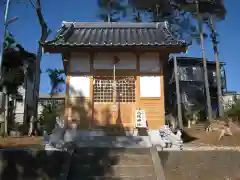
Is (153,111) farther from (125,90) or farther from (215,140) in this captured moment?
(215,140)

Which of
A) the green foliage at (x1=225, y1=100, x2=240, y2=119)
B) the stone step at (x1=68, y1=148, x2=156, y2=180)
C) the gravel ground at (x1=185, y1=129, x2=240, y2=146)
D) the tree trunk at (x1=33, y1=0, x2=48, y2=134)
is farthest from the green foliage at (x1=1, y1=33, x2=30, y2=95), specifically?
the green foliage at (x1=225, y1=100, x2=240, y2=119)

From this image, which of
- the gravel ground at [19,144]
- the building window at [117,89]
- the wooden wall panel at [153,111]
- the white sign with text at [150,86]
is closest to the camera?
the wooden wall panel at [153,111]

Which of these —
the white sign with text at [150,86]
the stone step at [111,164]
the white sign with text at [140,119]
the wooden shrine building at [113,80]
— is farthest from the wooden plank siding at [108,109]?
the stone step at [111,164]

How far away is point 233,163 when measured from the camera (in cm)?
803

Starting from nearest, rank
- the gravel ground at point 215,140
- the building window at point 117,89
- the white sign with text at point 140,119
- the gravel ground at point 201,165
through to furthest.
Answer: the gravel ground at point 201,165
the white sign with text at point 140,119
the building window at point 117,89
the gravel ground at point 215,140

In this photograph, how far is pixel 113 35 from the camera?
490 inches

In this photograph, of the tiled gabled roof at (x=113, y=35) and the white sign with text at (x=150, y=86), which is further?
the white sign with text at (x=150, y=86)

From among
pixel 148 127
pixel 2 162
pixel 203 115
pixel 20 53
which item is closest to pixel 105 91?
pixel 148 127

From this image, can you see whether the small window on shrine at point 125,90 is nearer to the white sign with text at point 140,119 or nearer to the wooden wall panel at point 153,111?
the wooden wall panel at point 153,111

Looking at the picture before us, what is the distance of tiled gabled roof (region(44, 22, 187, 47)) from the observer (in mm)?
10609

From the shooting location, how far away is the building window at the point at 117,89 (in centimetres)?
1130

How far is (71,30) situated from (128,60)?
3.24 meters

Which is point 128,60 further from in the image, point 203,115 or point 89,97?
point 203,115

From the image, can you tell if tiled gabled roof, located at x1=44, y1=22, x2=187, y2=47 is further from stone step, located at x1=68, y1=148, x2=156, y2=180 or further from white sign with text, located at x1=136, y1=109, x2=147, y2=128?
stone step, located at x1=68, y1=148, x2=156, y2=180
